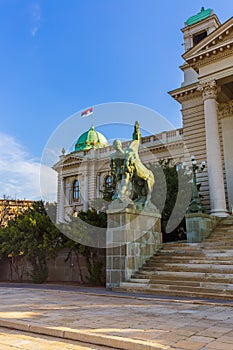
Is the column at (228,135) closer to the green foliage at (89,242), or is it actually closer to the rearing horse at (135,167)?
the rearing horse at (135,167)

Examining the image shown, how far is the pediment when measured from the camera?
19.0 m

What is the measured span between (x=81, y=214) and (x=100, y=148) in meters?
28.3

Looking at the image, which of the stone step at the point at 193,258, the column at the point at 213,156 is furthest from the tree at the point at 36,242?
the column at the point at 213,156

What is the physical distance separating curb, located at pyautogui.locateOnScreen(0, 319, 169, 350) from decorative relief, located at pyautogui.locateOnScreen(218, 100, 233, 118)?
20.5m

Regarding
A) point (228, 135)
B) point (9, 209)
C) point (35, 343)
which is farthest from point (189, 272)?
point (9, 209)

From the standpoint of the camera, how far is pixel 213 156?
18344mm

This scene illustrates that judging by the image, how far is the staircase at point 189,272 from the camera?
923 centimetres

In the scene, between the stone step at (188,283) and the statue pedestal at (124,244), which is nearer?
the stone step at (188,283)

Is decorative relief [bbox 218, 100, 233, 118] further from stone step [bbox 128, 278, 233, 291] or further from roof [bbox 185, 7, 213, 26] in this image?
stone step [bbox 128, 278, 233, 291]

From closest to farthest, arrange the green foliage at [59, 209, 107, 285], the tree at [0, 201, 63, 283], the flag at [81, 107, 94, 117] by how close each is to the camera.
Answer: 1. the green foliage at [59, 209, 107, 285]
2. the tree at [0, 201, 63, 283]
3. the flag at [81, 107, 94, 117]

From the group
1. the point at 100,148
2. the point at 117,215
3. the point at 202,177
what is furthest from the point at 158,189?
the point at 100,148

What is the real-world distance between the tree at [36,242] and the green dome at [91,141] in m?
30.5

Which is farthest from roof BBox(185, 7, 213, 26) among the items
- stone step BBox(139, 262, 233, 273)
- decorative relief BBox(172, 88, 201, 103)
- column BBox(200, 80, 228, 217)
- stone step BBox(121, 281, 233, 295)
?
stone step BBox(121, 281, 233, 295)

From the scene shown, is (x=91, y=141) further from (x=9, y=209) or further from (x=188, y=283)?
(x=188, y=283)
